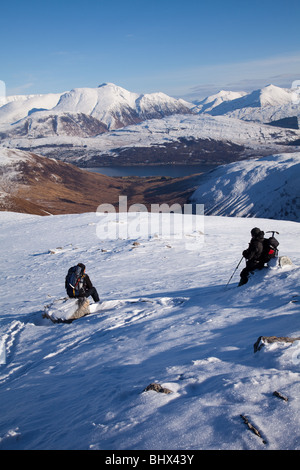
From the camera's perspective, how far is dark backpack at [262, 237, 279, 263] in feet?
29.0

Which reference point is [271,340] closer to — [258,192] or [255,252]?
[255,252]

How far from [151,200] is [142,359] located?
99.7 meters

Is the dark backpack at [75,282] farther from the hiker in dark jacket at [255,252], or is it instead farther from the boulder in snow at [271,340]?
the boulder in snow at [271,340]

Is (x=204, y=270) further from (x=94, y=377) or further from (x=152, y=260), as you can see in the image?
(x=94, y=377)

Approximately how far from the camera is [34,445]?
4.33 metres

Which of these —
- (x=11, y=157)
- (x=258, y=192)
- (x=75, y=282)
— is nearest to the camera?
(x=75, y=282)

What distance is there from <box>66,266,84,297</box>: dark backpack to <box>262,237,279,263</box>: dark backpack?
216 inches

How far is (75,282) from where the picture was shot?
966 cm

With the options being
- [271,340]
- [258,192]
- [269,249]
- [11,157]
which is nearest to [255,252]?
[269,249]

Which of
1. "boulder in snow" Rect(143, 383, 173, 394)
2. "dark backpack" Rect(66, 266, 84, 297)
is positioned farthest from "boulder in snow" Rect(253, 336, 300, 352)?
"dark backpack" Rect(66, 266, 84, 297)

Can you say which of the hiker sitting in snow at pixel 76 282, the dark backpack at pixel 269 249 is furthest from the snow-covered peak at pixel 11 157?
the dark backpack at pixel 269 249

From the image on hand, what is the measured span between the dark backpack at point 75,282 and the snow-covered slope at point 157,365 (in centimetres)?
92

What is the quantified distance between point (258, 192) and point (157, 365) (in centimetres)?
8244
